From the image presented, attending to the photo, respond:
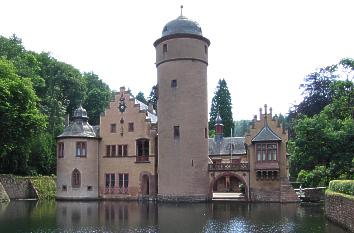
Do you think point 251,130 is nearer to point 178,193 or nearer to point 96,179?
point 178,193

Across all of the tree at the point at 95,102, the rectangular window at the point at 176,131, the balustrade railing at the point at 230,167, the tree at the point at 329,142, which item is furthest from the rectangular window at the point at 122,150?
the tree at the point at 95,102

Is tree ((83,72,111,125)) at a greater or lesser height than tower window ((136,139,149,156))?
greater

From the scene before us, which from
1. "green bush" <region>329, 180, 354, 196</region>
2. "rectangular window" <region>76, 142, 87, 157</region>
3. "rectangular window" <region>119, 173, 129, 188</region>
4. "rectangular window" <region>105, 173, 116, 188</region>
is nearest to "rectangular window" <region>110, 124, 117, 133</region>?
"rectangular window" <region>76, 142, 87, 157</region>

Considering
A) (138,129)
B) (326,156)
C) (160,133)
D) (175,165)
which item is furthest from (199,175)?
(326,156)

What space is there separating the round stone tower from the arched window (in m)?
8.00

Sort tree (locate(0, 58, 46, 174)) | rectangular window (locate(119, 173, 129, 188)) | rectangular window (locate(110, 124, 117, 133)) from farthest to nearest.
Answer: rectangular window (locate(110, 124, 117, 133))
rectangular window (locate(119, 173, 129, 188))
tree (locate(0, 58, 46, 174))

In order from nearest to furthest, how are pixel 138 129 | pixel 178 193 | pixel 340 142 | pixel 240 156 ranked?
pixel 340 142 < pixel 178 193 < pixel 138 129 < pixel 240 156

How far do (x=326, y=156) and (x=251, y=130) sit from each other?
7.28 meters

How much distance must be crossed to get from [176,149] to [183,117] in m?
2.69

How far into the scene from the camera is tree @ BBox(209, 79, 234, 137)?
67500 millimetres

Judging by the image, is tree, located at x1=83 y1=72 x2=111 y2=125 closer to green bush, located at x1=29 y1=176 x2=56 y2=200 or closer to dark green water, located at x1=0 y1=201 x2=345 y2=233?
green bush, located at x1=29 y1=176 x2=56 y2=200

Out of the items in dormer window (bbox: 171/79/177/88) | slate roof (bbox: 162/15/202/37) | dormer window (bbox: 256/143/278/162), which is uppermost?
slate roof (bbox: 162/15/202/37)

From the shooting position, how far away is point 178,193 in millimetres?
36250

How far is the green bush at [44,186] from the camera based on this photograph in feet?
138
